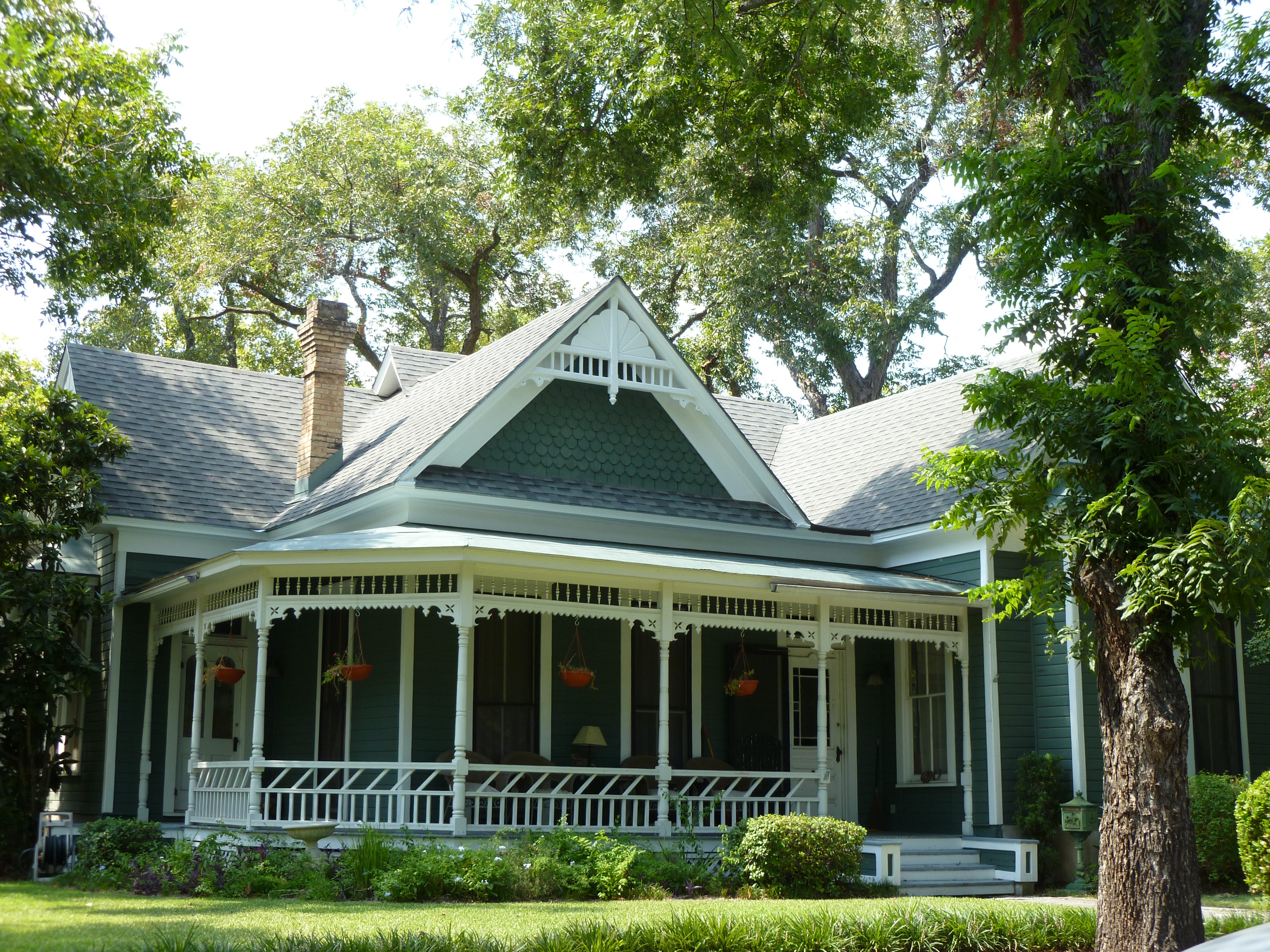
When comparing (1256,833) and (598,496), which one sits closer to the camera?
(1256,833)

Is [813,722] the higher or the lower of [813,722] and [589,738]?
the higher

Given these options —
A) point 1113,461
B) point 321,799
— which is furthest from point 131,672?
point 1113,461

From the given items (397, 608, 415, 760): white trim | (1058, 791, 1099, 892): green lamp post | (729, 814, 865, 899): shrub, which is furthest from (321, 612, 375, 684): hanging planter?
(1058, 791, 1099, 892): green lamp post

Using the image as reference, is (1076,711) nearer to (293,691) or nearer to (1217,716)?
(1217,716)

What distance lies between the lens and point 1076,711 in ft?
50.8

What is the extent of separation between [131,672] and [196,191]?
65.8ft

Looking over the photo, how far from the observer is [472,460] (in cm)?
1642

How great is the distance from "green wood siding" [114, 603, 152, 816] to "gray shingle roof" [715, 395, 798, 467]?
11.1 m

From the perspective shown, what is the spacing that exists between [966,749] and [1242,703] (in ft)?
14.3

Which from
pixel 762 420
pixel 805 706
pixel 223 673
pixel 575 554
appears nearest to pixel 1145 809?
pixel 575 554

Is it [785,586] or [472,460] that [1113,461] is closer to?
[785,586]

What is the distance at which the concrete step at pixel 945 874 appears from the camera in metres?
14.2

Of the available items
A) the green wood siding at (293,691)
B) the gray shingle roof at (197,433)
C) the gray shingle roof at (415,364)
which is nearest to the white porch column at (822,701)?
the green wood siding at (293,691)

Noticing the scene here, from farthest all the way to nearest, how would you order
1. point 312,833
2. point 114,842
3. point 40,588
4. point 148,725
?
point 148,725
point 40,588
point 114,842
point 312,833
